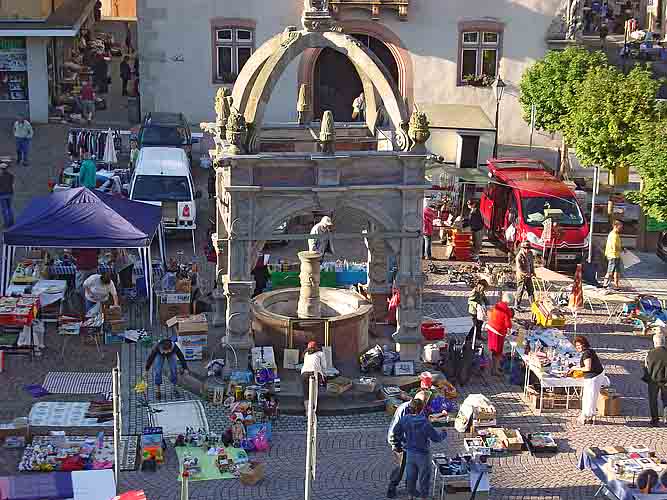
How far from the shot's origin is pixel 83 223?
2172 cm

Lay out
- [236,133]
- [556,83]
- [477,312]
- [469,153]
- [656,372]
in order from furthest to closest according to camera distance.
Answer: [556,83] < [469,153] < [477,312] < [236,133] < [656,372]

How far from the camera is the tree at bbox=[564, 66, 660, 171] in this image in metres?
26.3

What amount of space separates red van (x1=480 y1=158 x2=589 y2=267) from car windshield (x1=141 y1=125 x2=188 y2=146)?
770 centimetres

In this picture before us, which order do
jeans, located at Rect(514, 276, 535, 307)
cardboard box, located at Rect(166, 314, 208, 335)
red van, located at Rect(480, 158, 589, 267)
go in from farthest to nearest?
1. red van, located at Rect(480, 158, 589, 267)
2. jeans, located at Rect(514, 276, 535, 307)
3. cardboard box, located at Rect(166, 314, 208, 335)

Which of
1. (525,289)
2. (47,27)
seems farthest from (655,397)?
(47,27)

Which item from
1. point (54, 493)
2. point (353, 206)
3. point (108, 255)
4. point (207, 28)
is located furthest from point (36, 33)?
point (54, 493)

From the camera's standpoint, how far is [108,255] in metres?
23.9

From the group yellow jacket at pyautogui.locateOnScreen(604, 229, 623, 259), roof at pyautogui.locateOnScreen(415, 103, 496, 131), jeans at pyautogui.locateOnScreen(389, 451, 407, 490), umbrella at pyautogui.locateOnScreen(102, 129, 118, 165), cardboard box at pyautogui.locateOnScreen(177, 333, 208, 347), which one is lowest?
jeans at pyautogui.locateOnScreen(389, 451, 407, 490)

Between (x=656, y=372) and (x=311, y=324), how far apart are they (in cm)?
489

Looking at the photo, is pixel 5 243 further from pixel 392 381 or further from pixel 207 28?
pixel 207 28

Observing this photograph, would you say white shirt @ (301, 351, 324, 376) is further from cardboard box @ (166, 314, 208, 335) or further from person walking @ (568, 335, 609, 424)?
person walking @ (568, 335, 609, 424)

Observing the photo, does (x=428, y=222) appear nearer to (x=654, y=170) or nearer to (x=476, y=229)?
(x=476, y=229)

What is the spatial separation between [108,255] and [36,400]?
18.0 ft

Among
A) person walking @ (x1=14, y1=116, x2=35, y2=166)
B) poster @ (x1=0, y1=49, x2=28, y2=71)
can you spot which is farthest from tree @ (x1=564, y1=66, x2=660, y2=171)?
poster @ (x1=0, y1=49, x2=28, y2=71)
